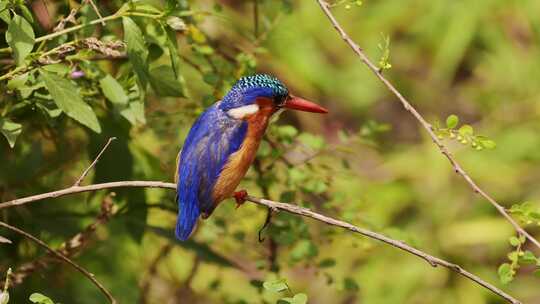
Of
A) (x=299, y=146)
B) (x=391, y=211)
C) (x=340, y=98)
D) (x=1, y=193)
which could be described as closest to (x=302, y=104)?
(x=299, y=146)

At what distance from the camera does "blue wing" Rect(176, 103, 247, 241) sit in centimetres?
255

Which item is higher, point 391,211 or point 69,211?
point 391,211

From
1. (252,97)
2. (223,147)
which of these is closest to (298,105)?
(252,97)

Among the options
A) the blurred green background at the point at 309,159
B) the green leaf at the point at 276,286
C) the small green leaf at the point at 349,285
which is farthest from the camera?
the small green leaf at the point at 349,285

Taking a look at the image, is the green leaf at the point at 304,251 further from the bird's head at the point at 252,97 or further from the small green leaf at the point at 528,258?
the small green leaf at the point at 528,258

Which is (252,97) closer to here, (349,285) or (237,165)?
(237,165)

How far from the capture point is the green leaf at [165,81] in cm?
272

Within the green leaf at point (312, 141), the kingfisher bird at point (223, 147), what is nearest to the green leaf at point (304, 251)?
the green leaf at point (312, 141)

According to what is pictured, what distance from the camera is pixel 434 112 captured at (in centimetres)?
622

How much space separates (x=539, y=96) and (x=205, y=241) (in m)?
3.13

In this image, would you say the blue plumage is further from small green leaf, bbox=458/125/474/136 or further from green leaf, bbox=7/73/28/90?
small green leaf, bbox=458/125/474/136

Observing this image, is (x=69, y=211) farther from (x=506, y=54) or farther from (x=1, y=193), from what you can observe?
(x=506, y=54)

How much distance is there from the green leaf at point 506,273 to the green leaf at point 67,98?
3.14ft

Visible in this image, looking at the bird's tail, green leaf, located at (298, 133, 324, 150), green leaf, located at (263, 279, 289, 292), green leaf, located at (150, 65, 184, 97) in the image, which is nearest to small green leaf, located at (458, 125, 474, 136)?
green leaf, located at (263, 279, 289, 292)
